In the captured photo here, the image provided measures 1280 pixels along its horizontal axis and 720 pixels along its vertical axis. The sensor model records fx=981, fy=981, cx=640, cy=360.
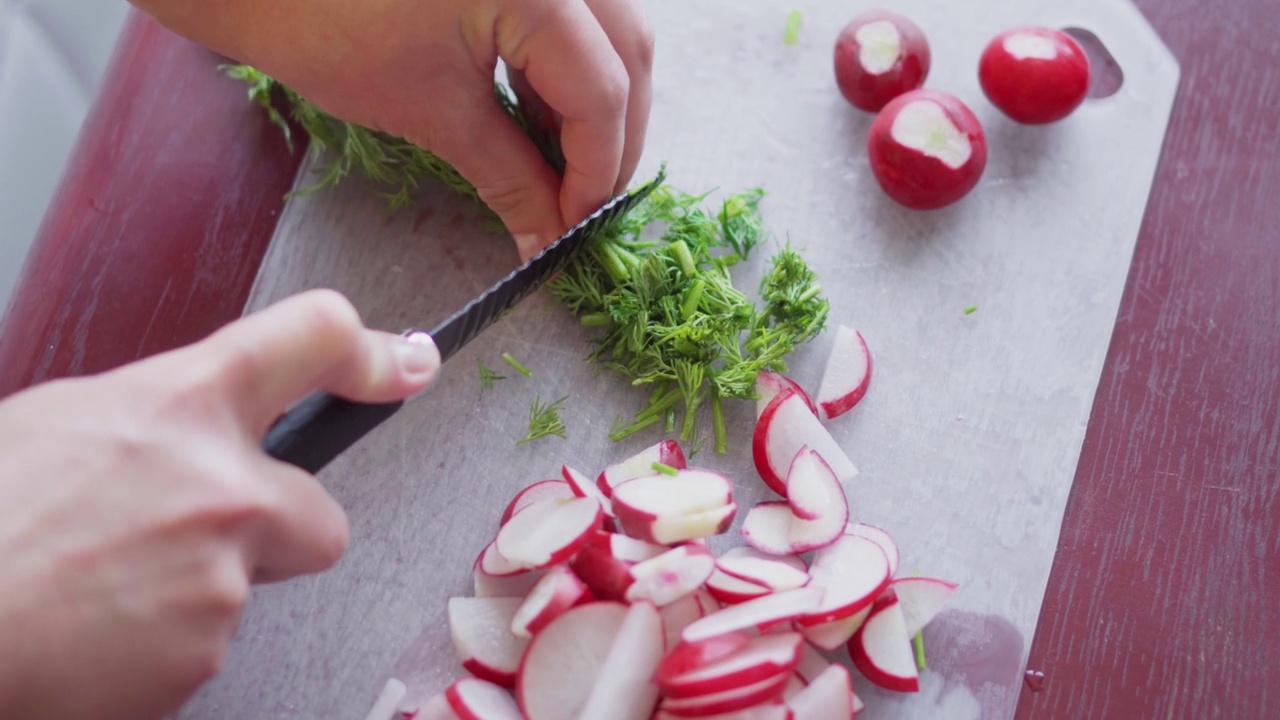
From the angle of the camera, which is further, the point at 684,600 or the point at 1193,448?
Result: the point at 1193,448

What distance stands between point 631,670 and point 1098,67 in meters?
1.58

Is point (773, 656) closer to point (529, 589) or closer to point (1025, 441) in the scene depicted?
point (529, 589)

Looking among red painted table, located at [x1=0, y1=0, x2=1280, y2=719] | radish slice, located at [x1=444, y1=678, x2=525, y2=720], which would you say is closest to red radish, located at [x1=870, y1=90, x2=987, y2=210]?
red painted table, located at [x1=0, y1=0, x2=1280, y2=719]

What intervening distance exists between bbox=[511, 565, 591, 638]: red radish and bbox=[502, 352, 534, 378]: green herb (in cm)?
40

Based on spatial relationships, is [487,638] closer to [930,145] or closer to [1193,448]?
[930,145]

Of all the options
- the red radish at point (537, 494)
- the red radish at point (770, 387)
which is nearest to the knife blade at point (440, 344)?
the red radish at point (537, 494)

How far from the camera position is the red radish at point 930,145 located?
184 centimetres

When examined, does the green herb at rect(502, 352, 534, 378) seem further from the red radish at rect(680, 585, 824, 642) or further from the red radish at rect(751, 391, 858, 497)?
the red radish at rect(680, 585, 824, 642)

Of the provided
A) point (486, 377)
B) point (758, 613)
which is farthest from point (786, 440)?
point (486, 377)

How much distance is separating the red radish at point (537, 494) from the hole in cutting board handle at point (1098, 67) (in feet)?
4.50

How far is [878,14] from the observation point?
6.42 feet

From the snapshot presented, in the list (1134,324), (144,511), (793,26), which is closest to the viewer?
(144,511)

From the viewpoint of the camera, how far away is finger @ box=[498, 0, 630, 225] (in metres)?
1.50

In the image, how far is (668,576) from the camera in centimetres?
154
